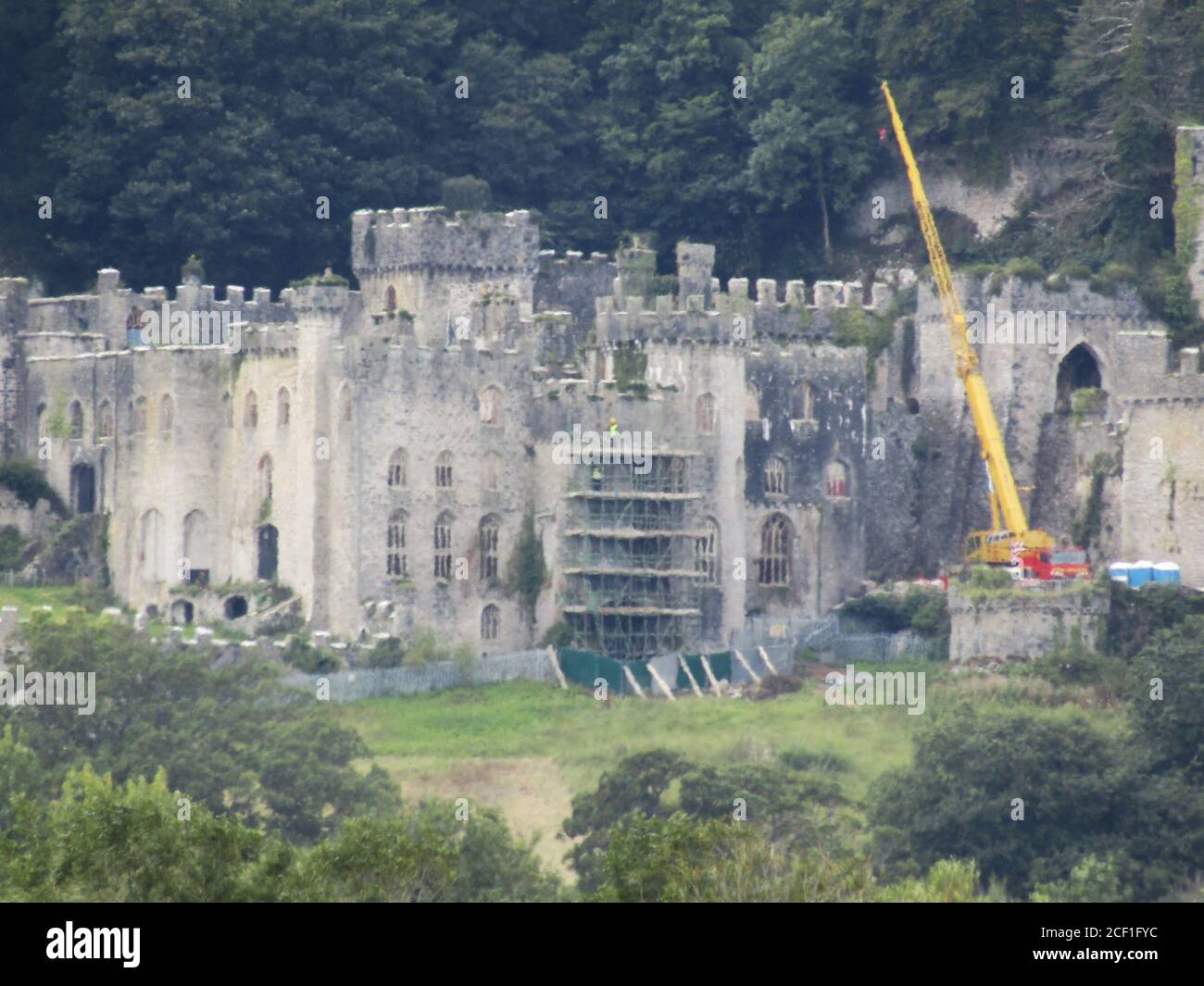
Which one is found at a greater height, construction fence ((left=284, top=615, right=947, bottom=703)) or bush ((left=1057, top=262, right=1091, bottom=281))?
bush ((left=1057, top=262, right=1091, bottom=281))

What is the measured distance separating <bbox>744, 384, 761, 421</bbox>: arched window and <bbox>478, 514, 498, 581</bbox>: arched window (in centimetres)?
756

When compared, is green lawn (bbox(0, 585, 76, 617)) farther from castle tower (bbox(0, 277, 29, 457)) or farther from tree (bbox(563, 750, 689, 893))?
tree (bbox(563, 750, 689, 893))

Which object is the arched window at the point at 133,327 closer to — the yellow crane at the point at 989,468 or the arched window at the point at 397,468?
the arched window at the point at 397,468

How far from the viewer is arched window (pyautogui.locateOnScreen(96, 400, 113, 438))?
324 ft

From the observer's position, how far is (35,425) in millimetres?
101312

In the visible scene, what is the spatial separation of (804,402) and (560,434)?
25.3ft

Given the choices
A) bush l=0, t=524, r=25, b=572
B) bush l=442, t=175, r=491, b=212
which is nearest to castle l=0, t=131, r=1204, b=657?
bush l=0, t=524, r=25, b=572

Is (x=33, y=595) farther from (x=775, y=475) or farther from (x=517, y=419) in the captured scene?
(x=775, y=475)

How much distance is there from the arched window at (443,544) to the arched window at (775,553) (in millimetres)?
8496

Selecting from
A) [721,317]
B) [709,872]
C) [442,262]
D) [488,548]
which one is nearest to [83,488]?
[442,262]

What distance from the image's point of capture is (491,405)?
9381 cm

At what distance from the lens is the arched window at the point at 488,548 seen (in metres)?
93.2
